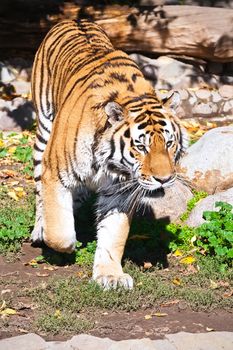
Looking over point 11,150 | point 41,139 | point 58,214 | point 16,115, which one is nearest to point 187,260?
point 58,214

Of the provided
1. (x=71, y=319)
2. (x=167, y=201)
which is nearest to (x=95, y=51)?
(x=167, y=201)

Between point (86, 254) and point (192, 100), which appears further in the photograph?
point (192, 100)

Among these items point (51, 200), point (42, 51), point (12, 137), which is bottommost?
point (12, 137)

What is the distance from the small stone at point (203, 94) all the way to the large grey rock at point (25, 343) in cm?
602

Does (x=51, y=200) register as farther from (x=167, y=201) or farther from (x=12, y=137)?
(x=12, y=137)

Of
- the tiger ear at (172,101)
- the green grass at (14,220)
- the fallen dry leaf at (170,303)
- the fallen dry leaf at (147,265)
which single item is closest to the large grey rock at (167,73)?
the green grass at (14,220)

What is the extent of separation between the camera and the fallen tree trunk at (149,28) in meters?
10.3

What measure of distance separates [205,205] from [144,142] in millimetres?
1742

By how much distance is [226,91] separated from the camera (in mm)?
10484

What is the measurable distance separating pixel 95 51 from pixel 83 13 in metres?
4.22

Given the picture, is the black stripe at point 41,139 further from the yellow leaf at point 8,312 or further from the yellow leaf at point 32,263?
the yellow leaf at point 8,312

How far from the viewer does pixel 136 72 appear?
565cm

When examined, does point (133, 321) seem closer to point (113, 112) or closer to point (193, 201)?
point (113, 112)

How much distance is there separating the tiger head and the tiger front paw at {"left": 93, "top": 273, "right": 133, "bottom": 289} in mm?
712
